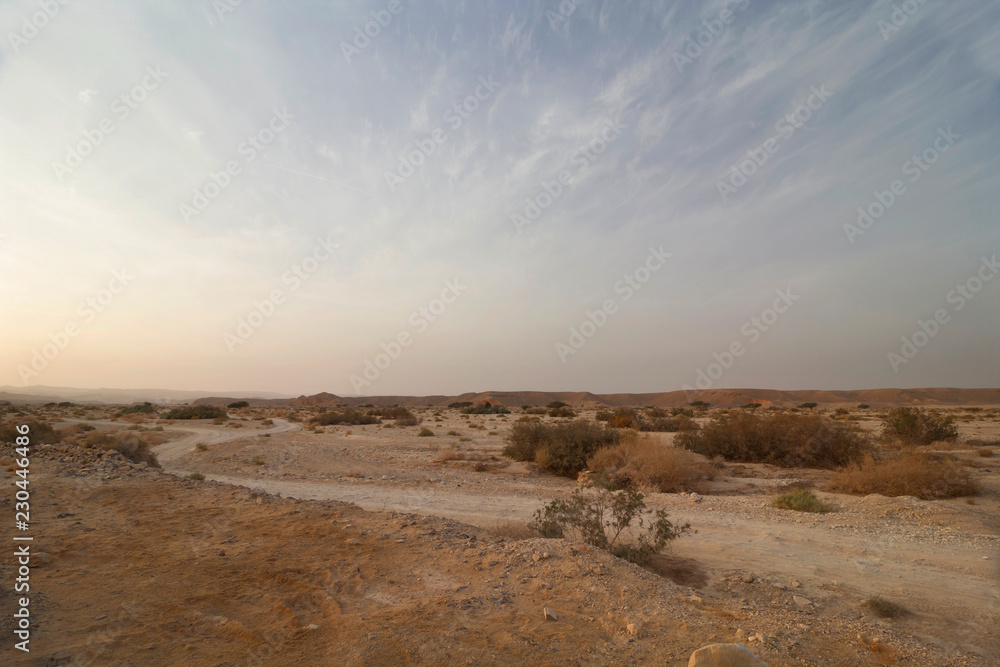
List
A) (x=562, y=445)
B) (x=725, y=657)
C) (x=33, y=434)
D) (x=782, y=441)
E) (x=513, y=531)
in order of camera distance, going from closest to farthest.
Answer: (x=725, y=657)
(x=513, y=531)
(x=562, y=445)
(x=782, y=441)
(x=33, y=434)

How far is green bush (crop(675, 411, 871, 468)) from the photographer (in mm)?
17844

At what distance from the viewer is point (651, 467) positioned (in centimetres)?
1482

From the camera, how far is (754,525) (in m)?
9.77

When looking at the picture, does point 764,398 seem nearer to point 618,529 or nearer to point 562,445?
point 562,445

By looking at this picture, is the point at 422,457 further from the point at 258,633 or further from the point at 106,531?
the point at 258,633

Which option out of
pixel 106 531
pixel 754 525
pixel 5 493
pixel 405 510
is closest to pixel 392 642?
pixel 106 531

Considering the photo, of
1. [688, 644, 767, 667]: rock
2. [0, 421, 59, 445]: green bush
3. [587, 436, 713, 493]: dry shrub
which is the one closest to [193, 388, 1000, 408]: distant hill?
[587, 436, 713, 493]: dry shrub

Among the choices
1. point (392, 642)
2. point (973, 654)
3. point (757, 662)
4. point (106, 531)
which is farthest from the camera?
point (106, 531)

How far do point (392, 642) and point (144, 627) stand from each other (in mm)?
2284

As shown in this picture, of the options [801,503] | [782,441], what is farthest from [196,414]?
[801,503]

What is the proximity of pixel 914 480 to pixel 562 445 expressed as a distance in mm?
10356

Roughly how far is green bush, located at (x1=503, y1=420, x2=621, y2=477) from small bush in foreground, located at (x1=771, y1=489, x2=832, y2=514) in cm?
A: 748

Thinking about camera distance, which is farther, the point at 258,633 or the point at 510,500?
the point at 510,500

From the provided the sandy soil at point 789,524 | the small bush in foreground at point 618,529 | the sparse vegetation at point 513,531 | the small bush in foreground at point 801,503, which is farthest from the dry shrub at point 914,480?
the sparse vegetation at point 513,531
